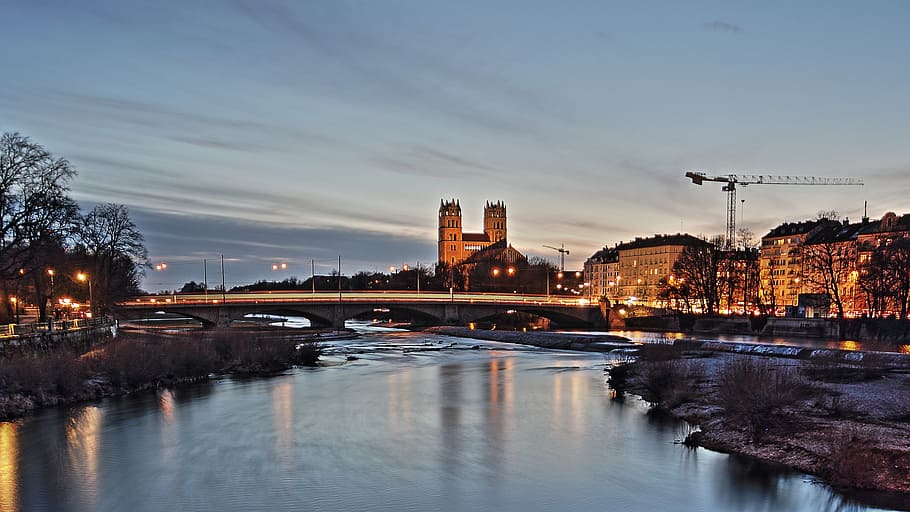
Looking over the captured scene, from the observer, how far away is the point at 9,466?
23.9 metres

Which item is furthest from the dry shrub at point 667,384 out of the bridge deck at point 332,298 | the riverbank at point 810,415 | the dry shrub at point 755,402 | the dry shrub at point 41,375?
the bridge deck at point 332,298

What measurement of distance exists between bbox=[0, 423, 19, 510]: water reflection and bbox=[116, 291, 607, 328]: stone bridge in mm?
55372

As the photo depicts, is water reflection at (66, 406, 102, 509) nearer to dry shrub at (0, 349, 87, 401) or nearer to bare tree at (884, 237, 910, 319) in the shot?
dry shrub at (0, 349, 87, 401)

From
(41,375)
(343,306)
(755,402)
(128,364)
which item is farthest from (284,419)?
(343,306)

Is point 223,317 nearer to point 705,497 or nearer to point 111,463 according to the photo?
point 111,463

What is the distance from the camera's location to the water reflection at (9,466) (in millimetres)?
20500

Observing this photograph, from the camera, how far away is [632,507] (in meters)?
20.0

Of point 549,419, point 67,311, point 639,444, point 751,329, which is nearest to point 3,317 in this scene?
point 67,311

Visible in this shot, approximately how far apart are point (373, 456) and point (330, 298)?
7103 cm

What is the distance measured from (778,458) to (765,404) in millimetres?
2470

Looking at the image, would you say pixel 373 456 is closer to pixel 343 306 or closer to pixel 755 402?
pixel 755 402

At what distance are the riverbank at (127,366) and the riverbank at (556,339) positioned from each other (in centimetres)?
2824

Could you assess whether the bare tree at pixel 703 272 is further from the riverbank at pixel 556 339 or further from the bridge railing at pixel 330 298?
the riverbank at pixel 556 339

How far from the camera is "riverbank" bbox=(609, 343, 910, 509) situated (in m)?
20.1
